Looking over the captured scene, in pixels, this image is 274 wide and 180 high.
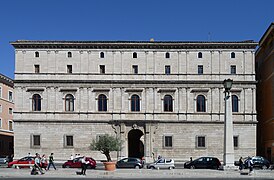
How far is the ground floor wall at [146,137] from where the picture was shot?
49.5 meters

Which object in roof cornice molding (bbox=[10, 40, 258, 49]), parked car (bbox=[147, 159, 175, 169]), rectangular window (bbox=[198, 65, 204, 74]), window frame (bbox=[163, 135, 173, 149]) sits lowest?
parked car (bbox=[147, 159, 175, 169])

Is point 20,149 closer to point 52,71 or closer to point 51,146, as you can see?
point 51,146

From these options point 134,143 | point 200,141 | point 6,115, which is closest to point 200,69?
point 200,141

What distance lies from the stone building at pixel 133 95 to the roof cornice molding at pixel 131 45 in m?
0.13

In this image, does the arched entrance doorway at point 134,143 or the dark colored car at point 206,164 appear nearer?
the dark colored car at point 206,164

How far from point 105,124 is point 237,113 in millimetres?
16562

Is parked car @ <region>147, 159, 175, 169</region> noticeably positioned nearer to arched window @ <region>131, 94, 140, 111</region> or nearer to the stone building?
the stone building

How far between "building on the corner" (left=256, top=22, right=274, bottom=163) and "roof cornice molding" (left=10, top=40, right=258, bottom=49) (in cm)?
254

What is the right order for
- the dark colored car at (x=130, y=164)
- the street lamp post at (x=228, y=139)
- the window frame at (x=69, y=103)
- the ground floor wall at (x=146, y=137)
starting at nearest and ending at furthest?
the street lamp post at (x=228, y=139) → the dark colored car at (x=130, y=164) → the ground floor wall at (x=146, y=137) → the window frame at (x=69, y=103)

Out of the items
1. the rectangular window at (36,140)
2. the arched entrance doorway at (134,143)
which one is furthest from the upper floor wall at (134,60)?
the arched entrance doorway at (134,143)

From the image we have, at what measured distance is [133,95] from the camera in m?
50.1

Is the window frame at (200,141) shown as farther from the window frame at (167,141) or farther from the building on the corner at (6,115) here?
the building on the corner at (6,115)

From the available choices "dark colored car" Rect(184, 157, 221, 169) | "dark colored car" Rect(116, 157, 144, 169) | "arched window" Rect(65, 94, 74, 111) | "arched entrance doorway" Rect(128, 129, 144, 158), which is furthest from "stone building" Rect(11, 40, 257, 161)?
"dark colored car" Rect(184, 157, 221, 169)

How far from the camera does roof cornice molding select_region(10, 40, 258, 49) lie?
50.0 meters
